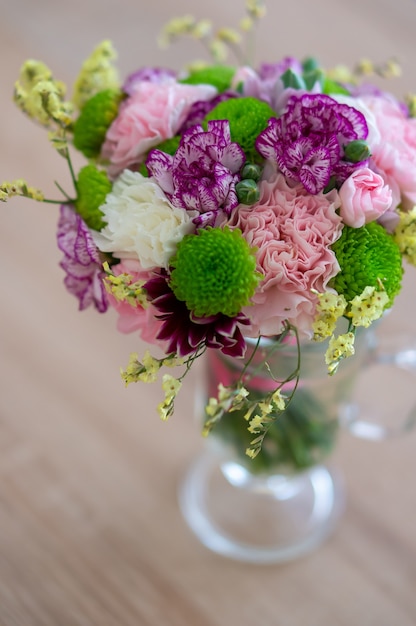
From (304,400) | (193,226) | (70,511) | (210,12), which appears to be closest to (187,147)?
(193,226)

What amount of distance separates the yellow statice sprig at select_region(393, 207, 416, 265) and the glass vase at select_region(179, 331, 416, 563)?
106mm

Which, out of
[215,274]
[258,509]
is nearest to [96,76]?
[215,274]

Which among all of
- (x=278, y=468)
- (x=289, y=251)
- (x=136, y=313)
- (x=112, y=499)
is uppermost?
(x=289, y=251)

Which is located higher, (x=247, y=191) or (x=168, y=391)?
(x=247, y=191)

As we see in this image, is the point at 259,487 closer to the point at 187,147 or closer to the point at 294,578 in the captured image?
the point at 294,578

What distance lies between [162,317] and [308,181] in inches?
5.3

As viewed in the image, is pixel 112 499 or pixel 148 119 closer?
pixel 148 119

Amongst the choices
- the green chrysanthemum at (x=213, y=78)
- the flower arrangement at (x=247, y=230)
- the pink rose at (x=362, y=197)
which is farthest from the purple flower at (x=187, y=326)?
the green chrysanthemum at (x=213, y=78)

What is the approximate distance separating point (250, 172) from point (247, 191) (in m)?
0.02

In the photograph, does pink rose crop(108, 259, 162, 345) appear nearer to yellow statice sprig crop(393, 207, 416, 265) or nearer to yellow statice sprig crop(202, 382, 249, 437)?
yellow statice sprig crop(202, 382, 249, 437)

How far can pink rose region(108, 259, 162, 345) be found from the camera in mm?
474

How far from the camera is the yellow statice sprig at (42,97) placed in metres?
0.52

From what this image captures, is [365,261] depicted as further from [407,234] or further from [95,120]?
[95,120]

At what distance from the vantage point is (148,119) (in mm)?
510
